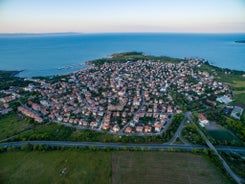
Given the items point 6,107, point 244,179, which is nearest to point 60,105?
point 6,107

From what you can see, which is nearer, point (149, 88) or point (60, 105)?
point (60, 105)

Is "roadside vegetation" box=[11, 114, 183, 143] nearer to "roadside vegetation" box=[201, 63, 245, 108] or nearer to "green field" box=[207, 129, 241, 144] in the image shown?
"green field" box=[207, 129, 241, 144]

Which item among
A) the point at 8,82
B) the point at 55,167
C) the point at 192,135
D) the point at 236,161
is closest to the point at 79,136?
the point at 55,167

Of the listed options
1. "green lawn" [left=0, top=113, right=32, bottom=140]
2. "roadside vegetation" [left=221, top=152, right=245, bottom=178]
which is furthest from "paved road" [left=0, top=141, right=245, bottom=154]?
"green lawn" [left=0, top=113, right=32, bottom=140]

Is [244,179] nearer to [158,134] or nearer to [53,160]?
[158,134]

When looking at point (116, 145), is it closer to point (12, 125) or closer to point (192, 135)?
point (192, 135)

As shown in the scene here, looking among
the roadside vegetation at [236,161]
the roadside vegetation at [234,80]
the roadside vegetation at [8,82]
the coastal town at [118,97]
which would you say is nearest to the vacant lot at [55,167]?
the coastal town at [118,97]
